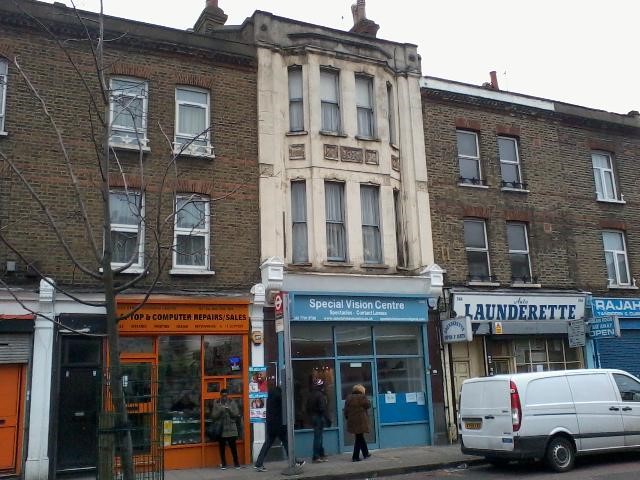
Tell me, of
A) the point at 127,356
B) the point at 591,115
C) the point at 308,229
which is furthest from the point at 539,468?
the point at 591,115

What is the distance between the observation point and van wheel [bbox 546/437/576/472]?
11656 mm

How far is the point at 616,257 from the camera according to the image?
20703 millimetres

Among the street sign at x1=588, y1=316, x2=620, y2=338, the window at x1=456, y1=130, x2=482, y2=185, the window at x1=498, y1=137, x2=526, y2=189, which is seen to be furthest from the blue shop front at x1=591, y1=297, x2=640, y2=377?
the window at x1=456, y1=130, x2=482, y2=185

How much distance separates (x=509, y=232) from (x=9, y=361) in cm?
1380

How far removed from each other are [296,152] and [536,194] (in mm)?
7927

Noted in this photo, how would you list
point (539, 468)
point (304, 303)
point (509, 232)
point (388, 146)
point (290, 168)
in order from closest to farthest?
1. point (539, 468)
2. point (304, 303)
3. point (290, 168)
4. point (388, 146)
5. point (509, 232)

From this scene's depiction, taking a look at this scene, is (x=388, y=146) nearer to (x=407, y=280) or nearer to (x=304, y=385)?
(x=407, y=280)

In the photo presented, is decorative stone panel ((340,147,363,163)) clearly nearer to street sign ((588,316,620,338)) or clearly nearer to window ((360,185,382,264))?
window ((360,185,382,264))

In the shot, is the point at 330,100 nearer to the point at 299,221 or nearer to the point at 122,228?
the point at 299,221

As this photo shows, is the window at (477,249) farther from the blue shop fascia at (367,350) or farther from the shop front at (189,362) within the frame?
the shop front at (189,362)

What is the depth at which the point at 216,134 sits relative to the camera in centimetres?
1584

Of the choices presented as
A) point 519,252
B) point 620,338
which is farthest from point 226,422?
point 620,338

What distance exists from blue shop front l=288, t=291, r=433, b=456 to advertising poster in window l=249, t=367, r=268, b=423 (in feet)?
6.34

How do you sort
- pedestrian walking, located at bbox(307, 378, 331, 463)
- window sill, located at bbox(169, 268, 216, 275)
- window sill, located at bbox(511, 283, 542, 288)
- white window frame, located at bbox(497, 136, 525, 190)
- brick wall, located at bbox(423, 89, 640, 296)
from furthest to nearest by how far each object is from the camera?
white window frame, located at bbox(497, 136, 525, 190) → window sill, located at bbox(511, 283, 542, 288) → brick wall, located at bbox(423, 89, 640, 296) → window sill, located at bbox(169, 268, 216, 275) → pedestrian walking, located at bbox(307, 378, 331, 463)
